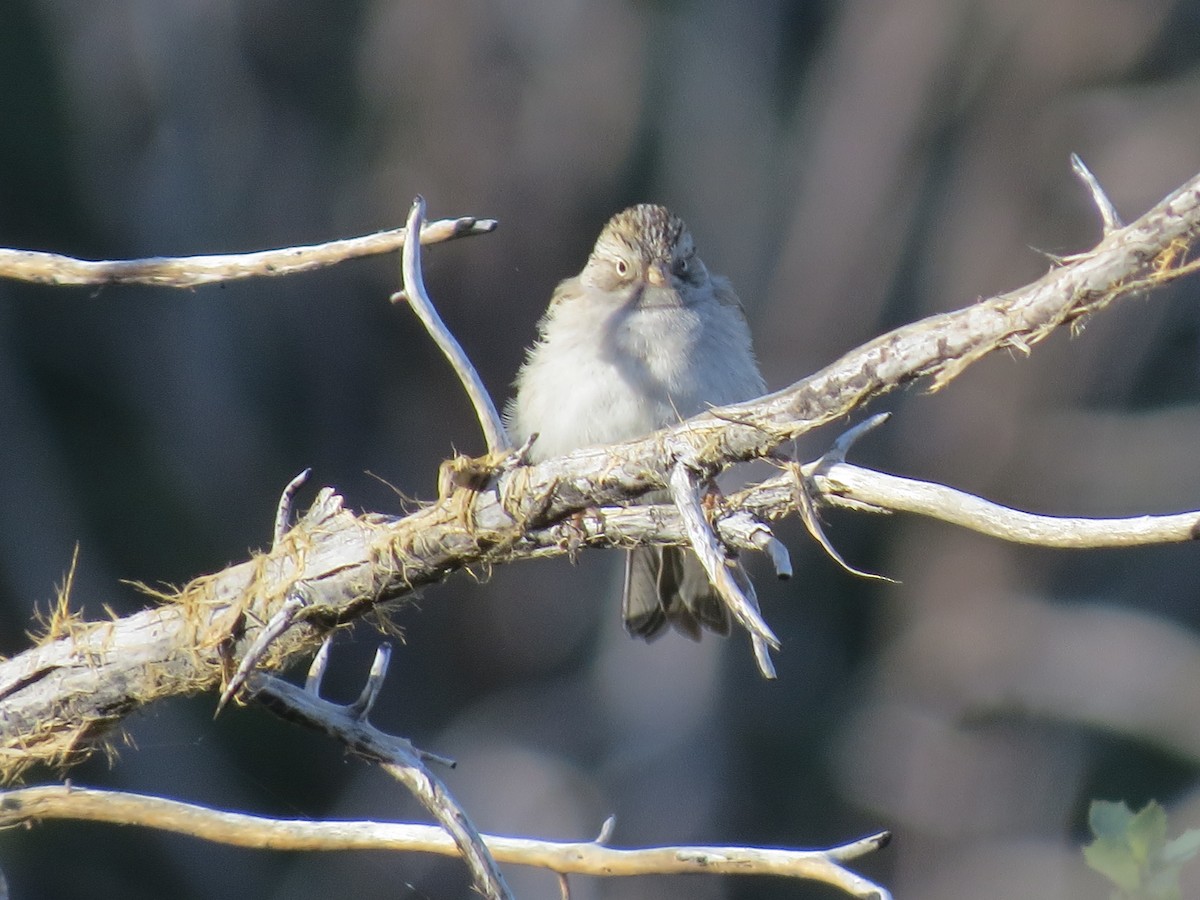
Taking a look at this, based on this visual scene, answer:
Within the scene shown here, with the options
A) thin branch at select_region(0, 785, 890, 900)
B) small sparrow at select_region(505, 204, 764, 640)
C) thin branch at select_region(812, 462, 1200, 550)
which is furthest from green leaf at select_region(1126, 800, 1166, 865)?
small sparrow at select_region(505, 204, 764, 640)

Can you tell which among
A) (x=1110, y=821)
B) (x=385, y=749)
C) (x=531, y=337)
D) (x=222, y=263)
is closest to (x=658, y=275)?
Result: (x=222, y=263)

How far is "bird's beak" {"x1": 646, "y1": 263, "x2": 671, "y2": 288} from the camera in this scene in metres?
4.05

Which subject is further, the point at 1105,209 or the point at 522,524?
the point at 522,524

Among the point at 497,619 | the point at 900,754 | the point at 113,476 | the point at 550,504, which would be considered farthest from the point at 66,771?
the point at 900,754

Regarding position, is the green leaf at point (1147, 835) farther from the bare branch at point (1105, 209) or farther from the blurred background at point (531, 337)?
the blurred background at point (531, 337)

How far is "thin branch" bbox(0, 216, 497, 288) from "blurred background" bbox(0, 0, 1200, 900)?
Answer: 20.4ft

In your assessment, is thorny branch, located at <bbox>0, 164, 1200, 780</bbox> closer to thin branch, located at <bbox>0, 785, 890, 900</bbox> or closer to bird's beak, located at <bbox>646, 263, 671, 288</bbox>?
Answer: thin branch, located at <bbox>0, 785, 890, 900</bbox>

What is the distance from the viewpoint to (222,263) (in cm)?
212

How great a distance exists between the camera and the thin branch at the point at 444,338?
6.41 feet

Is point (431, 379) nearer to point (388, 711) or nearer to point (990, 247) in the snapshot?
point (388, 711)

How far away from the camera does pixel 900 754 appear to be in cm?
Answer: 952

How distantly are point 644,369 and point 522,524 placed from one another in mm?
1827

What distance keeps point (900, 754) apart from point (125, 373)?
16.5ft

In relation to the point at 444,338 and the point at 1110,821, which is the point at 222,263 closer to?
the point at 444,338
